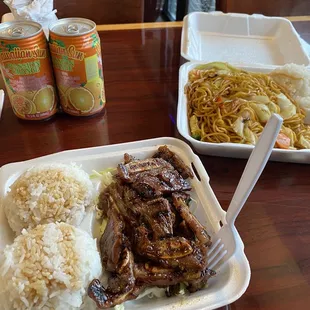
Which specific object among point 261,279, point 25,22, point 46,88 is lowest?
point 261,279

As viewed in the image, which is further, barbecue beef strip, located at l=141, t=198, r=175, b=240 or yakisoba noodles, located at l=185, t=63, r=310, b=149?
yakisoba noodles, located at l=185, t=63, r=310, b=149

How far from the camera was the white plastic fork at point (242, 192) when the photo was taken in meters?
0.65

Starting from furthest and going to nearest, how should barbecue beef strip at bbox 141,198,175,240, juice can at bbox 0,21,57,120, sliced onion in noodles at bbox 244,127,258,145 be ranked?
sliced onion in noodles at bbox 244,127,258,145 < juice can at bbox 0,21,57,120 < barbecue beef strip at bbox 141,198,175,240

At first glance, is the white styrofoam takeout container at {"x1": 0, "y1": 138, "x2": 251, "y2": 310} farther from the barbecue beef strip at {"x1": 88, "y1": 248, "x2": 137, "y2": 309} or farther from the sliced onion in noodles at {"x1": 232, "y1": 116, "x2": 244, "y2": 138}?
the sliced onion in noodles at {"x1": 232, "y1": 116, "x2": 244, "y2": 138}

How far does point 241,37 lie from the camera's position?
85.3 inches

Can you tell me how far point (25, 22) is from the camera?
3.83ft

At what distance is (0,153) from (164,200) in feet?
2.20

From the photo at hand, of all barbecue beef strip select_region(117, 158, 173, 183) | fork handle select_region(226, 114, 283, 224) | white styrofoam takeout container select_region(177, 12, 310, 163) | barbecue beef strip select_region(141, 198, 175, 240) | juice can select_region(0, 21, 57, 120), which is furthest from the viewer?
white styrofoam takeout container select_region(177, 12, 310, 163)

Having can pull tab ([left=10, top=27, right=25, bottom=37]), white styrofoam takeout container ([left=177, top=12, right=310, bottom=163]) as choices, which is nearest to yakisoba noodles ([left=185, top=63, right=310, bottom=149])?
white styrofoam takeout container ([left=177, top=12, right=310, bottom=163])

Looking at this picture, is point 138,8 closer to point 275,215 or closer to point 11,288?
point 275,215

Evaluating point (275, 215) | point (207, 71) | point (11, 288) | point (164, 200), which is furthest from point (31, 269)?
point (207, 71)

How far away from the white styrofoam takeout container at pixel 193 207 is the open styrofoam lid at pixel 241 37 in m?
1.05

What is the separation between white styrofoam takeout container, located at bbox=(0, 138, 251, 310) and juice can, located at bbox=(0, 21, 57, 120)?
28 centimetres

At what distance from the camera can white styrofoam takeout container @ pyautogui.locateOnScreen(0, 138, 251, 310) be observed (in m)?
0.77
